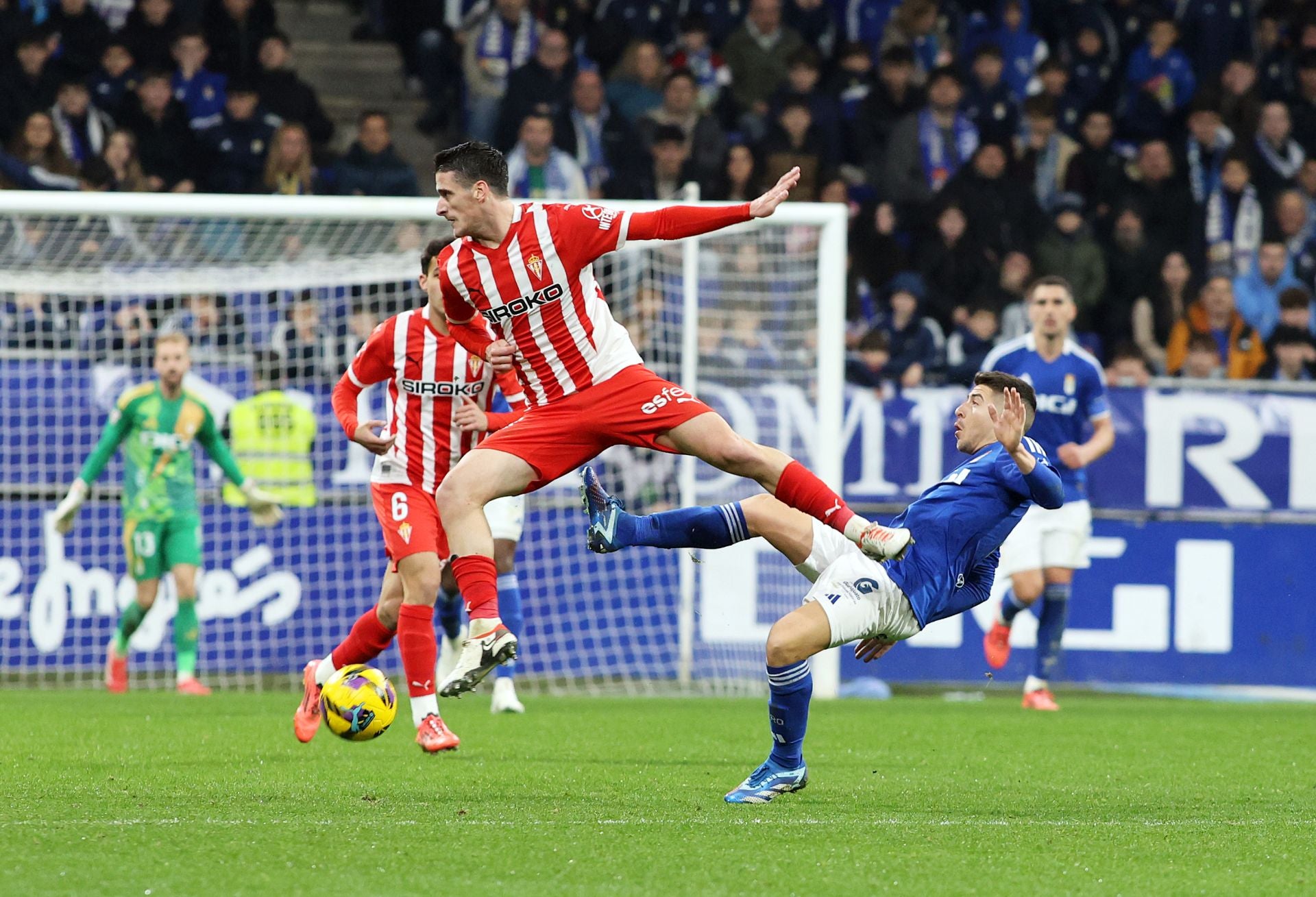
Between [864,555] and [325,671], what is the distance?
2.45m

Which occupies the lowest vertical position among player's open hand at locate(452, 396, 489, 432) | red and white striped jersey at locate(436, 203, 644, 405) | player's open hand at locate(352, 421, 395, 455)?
player's open hand at locate(352, 421, 395, 455)

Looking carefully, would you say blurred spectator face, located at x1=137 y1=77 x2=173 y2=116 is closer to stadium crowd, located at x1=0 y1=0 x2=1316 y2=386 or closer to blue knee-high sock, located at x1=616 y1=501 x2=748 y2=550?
stadium crowd, located at x1=0 y1=0 x2=1316 y2=386

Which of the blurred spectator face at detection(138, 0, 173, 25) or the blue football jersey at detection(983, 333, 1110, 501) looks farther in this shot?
the blurred spectator face at detection(138, 0, 173, 25)

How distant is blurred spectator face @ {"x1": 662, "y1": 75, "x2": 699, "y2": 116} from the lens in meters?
15.2

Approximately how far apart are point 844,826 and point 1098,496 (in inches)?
286

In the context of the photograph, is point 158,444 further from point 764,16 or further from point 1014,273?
point 764,16

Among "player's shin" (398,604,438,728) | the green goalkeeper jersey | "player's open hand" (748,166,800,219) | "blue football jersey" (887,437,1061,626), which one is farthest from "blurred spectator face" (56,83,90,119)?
"blue football jersey" (887,437,1061,626)

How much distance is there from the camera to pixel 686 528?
650 centimetres

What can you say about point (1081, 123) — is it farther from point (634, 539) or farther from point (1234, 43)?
point (634, 539)

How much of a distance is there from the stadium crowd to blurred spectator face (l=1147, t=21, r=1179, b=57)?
23 millimetres

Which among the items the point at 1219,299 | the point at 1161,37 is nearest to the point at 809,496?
the point at 1219,299

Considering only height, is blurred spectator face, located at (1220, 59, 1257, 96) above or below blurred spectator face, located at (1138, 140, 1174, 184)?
above

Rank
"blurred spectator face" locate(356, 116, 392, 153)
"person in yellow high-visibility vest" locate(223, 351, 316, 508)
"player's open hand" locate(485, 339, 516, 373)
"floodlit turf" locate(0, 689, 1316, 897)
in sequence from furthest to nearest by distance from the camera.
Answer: "blurred spectator face" locate(356, 116, 392, 153)
"person in yellow high-visibility vest" locate(223, 351, 316, 508)
"player's open hand" locate(485, 339, 516, 373)
"floodlit turf" locate(0, 689, 1316, 897)

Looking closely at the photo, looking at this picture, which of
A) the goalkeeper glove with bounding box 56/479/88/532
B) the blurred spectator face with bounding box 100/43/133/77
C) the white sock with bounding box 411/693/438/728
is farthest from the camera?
the blurred spectator face with bounding box 100/43/133/77
